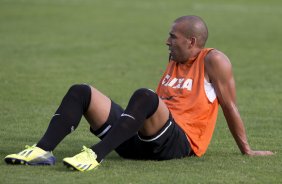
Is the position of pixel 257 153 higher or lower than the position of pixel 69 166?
lower

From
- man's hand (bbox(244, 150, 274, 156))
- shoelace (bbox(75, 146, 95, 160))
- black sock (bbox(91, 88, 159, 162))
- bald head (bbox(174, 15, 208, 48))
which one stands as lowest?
man's hand (bbox(244, 150, 274, 156))

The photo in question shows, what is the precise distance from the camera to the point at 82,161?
738cm

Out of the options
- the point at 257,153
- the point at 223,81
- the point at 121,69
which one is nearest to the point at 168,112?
the point at 223,81

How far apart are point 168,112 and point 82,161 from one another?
101 centimetres

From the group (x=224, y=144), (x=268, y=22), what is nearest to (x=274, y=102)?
(x=224, y=144)

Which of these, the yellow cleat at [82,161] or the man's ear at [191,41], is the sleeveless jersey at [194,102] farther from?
the yellow cleat at [82,161]

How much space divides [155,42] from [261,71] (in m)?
6.25

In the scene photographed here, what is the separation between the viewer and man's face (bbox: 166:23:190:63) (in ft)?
26.9

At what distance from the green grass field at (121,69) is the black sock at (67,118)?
26cm

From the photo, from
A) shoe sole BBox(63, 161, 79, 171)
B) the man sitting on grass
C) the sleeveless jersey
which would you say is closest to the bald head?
the man sitting on grass

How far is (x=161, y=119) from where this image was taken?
25.4 ft

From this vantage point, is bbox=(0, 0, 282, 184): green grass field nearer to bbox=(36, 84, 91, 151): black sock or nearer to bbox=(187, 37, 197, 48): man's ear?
bbox=(36, 84, 91, 151): black sock

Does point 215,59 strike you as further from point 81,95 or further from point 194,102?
point 81,95

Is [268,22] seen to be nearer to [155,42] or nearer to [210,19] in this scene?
[210,19]
